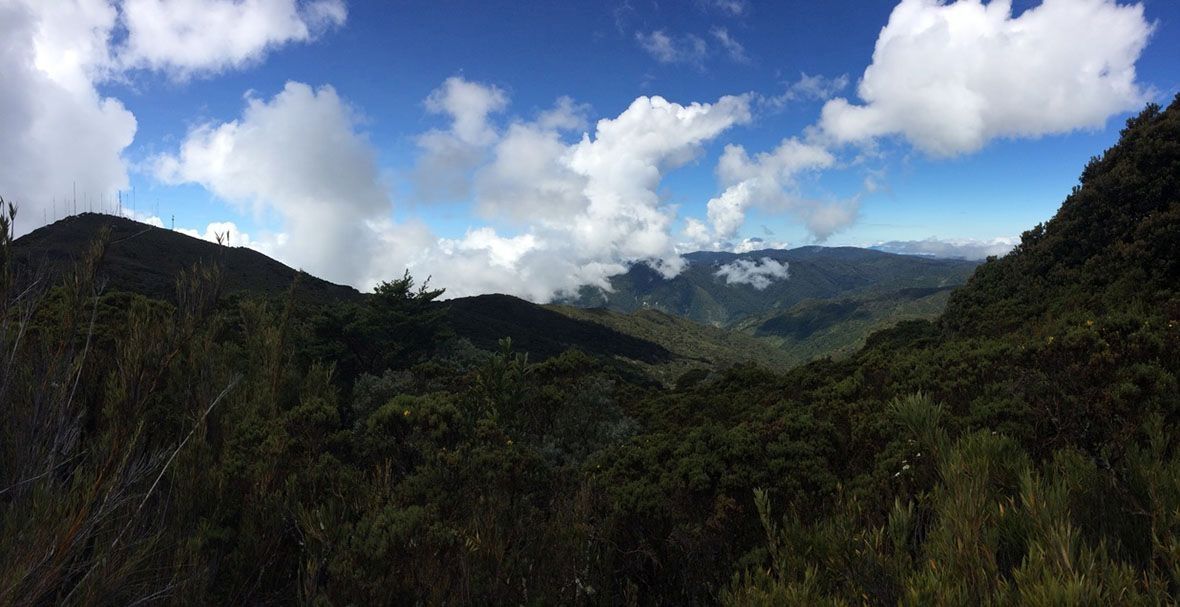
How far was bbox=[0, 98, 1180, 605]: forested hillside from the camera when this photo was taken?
7.63ft

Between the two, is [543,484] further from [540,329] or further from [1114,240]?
[540,329]

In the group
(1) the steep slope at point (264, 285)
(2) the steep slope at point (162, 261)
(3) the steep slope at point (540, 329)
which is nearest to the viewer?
(1) the steep slope at point (264, 285)

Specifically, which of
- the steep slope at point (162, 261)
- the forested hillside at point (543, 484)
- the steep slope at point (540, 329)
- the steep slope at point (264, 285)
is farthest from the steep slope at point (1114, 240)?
the steep slope at point (540, 329)

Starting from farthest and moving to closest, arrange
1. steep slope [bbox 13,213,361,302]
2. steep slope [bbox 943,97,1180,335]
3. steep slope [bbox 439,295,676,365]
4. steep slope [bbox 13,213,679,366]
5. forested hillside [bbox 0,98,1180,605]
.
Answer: steep slope [bbox 439,295,676,365], steep slope [bbox 13,213,361,302], steep slope [bbox 13,213,679,366], steep slope [bbox 943,97,1180,335], forested hillside [bbox 0,98,1180,605]

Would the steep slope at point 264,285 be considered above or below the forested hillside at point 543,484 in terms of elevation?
above

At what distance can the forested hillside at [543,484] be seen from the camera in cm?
233

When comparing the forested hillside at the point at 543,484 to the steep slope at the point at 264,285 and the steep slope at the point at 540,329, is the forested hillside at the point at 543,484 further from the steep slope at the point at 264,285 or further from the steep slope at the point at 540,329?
the steep slope at the point at 540,329

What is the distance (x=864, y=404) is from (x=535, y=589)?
24.8 feet

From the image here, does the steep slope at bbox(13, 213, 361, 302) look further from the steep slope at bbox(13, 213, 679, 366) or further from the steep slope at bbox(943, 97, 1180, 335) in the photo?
the steep slope at bbox(943, 97, 1180, 335)

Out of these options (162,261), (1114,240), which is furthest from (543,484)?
(162,261)

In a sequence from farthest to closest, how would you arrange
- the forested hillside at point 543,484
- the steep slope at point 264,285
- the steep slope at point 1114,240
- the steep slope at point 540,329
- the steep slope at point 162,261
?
the steep slope at point 540,329 < the steep slope at point 162,261 < the steep slope at point 264,285 < the steep slope at point 1114,240 < the forested hillside at point 543,484

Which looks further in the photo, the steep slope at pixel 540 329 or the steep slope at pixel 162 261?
the steep slope at pixel 540 329

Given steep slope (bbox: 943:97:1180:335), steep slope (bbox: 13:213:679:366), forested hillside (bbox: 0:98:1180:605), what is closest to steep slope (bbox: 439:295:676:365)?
steep slope (bbox: 13:213:679:366)

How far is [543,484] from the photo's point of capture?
7.13 m
